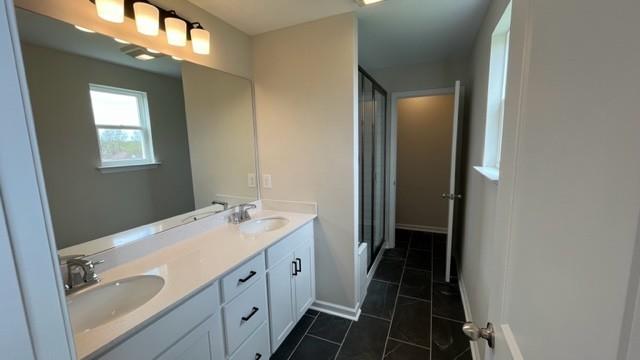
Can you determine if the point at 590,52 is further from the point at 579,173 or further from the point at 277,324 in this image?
the point at 277,324

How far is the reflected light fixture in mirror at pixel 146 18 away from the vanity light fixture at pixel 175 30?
106 mm

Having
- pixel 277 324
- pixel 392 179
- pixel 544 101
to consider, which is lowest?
pixel 277 324

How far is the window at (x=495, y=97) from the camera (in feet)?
→ 5.41

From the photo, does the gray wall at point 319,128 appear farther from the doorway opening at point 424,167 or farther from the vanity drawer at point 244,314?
the doorway opening at point 424,167

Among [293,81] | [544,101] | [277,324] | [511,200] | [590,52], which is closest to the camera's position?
[590,52]

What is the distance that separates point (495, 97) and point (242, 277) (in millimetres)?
1953

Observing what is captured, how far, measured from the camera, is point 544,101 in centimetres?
49

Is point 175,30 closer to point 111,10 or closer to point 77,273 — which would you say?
point 111,10

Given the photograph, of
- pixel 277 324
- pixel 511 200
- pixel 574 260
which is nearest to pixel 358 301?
pixel 277 324

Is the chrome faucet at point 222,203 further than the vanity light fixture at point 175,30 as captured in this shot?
Yes

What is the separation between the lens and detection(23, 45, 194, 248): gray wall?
3.80 ft

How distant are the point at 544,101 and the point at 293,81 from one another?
191 cm

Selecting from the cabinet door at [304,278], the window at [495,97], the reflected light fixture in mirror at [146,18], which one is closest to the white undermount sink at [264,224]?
the cabinet door at [304,278]

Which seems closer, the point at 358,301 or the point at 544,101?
the point at 544,101
